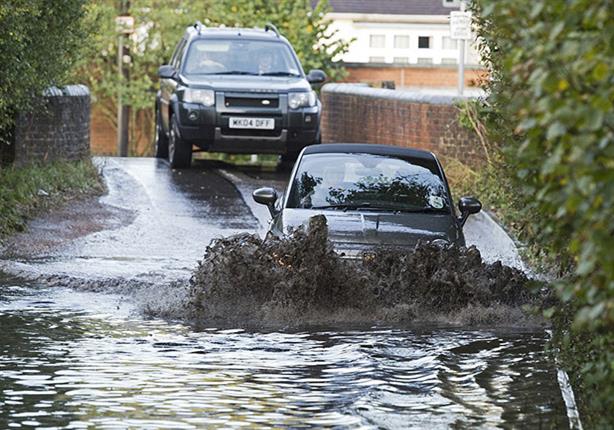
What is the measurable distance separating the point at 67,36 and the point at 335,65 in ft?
62.3

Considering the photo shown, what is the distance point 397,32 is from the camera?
63.7 metres

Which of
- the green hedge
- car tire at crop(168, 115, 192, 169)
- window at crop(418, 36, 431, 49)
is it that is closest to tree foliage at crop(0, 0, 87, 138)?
car tire at crop(168, 115, 192, 169)

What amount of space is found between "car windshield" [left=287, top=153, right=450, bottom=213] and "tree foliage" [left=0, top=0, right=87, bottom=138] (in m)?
4.18

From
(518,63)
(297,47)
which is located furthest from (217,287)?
(297,47)

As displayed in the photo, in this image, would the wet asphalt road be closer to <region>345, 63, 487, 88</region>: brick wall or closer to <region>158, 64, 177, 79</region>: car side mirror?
<region>158, 64, 177, 79</region>: car side mirror

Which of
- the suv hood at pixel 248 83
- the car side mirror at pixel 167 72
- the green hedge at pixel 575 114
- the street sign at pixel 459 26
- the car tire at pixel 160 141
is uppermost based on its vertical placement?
the green hedge at pixel 575 114

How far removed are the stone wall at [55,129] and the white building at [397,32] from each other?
Result: 38.7 meters

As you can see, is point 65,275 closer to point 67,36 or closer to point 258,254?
point 258,254

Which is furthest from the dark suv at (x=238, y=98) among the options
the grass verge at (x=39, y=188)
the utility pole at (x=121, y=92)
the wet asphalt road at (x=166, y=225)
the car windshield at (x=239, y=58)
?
the utility pole at (x=121, y=92)

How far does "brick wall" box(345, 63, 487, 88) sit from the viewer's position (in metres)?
40.8

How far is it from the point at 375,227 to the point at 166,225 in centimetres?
641

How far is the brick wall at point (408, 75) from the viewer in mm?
40781

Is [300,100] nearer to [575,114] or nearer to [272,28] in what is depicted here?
[272,28]

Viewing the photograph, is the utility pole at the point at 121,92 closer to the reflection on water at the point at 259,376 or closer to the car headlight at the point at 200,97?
the car headlight at the point at 200,97
